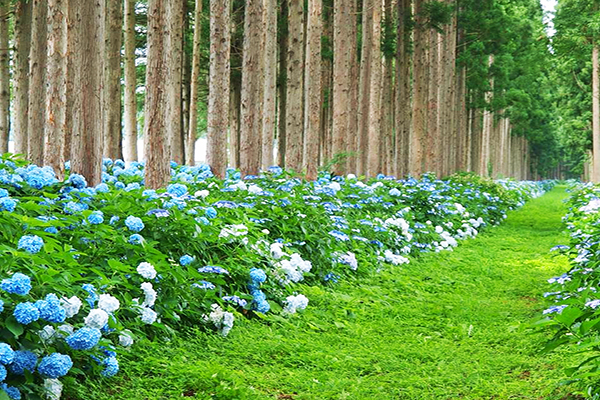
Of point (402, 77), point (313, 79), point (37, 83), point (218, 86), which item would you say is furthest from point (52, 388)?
point (402, 77)

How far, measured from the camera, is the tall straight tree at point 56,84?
344 inches

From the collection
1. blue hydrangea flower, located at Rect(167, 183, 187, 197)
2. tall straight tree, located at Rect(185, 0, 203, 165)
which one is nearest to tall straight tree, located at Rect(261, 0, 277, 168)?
tall straight tree, located at Rect(185, 0, 203, 165)

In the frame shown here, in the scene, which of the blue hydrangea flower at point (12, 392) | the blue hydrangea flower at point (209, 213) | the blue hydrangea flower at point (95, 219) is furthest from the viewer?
the blue hydrangea flower at point (209, 213)

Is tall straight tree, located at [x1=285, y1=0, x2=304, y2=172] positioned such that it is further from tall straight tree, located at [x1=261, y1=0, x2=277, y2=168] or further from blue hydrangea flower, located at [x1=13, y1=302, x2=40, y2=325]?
blue hydrangea flower, located at [x1=13, y1=302, x2=40, y2=325]

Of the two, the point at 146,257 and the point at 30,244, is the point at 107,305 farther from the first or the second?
the point at 146,257

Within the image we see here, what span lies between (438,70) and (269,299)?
60.3 ft

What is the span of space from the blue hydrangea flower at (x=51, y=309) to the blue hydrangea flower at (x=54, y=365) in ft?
0.60

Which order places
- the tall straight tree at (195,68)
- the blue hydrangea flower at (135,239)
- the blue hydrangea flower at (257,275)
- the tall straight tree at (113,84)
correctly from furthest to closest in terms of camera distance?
1. the tall straight tree at (195,68)
2. the tall straight tree at (113,84)
3. the blue hydrangea flower at (257,275)
4. the blue hydrangea flower at (135,239)

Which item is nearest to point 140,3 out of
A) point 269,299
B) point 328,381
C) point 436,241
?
point 436,241

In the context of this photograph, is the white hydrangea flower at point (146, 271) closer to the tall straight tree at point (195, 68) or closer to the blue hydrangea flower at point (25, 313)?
the blue hydrangea flower at point (25, 313)

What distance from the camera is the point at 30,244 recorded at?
389cm

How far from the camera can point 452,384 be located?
465 cm

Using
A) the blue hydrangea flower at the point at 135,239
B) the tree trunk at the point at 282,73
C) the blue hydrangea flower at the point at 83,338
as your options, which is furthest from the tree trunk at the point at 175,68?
the tree trunk at the point at 282,73

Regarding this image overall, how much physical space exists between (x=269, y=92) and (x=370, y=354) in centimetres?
1207
